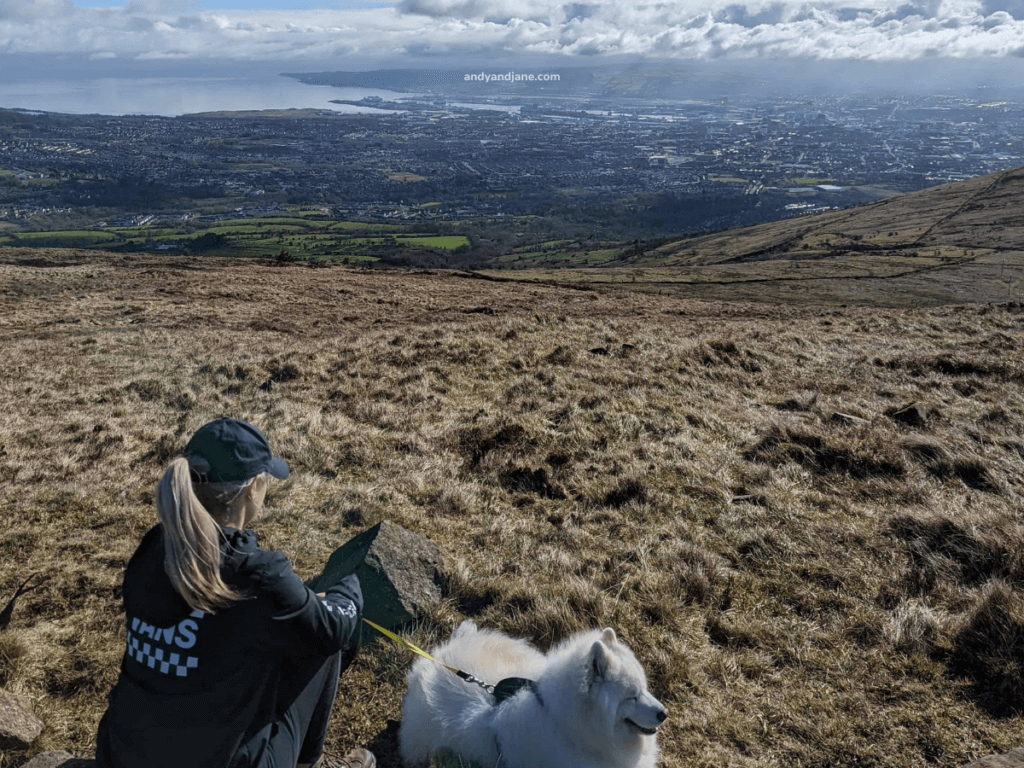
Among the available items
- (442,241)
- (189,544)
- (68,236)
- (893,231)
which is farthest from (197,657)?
(68,236)

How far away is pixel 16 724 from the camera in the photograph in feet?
12.7

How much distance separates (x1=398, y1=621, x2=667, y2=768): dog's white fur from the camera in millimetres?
3322

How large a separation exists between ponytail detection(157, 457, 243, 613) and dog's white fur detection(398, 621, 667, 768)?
1.95 metres

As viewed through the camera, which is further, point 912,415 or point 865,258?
point 865,258

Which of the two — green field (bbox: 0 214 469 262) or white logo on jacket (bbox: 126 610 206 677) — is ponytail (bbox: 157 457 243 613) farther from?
green field (bbox: 0 214 469 262)

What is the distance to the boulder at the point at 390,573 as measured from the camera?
5.20 m

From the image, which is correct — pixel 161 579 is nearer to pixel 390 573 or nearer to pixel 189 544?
pixel 189 544

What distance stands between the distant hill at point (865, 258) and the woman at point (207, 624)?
3608cm

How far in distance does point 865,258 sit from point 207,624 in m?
58.8

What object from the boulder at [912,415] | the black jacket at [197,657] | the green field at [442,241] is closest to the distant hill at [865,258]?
the boulder at [912,415]

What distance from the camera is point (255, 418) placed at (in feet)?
35.2

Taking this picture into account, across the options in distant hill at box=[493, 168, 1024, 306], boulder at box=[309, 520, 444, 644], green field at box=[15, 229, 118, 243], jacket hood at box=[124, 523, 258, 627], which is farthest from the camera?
green field at box=[15, 229, 118, 243]

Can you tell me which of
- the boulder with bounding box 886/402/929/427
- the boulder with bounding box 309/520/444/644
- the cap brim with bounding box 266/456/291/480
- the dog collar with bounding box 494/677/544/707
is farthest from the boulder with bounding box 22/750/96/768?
the boulder with bounding box 886/402/929/427

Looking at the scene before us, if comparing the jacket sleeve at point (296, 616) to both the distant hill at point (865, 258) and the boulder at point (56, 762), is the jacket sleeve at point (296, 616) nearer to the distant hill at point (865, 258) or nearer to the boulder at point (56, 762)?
the boulder at point (56, 762)
